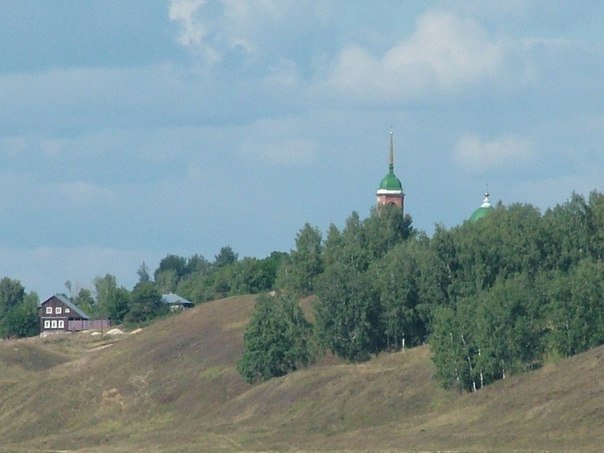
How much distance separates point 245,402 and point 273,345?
27.7 feet

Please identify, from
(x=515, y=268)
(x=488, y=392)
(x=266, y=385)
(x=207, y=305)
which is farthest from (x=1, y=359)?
(x=488, y=392)

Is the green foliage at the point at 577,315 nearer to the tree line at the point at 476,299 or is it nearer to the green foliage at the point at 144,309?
the tree line at the point at 476,299

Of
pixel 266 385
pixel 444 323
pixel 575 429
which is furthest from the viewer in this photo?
pixel 266 385

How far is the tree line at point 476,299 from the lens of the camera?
104 metres

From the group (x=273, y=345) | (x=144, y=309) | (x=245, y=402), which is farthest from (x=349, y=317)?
(x=144, y=309)

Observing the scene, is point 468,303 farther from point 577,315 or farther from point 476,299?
point 577,315

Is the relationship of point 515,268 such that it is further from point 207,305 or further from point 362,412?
point 207,305

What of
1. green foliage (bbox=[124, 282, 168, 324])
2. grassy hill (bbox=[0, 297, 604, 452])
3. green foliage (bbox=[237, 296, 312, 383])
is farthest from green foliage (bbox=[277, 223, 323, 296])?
green foliage (bbox=[124, 282, 168, 324])

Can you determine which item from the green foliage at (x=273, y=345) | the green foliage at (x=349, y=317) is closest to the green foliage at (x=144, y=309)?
the green foliage at (x=273, y=345)

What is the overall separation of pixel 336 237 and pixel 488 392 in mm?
56732

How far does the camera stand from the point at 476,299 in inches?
4385

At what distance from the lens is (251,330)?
125125 millimetres

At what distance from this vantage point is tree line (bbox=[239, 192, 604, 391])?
104 metres

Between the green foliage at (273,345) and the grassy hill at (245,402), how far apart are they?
6.88ft
